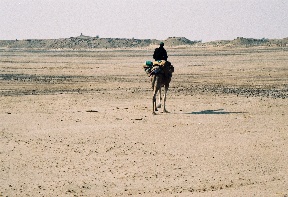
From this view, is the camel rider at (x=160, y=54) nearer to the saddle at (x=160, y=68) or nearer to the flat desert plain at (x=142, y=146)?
the saddle at (x=160, y=68)

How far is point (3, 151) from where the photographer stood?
33.3ft

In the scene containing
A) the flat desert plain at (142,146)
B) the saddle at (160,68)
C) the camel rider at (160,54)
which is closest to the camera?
the flat desert plain at (142,146)

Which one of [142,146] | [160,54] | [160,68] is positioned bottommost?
[142,146]

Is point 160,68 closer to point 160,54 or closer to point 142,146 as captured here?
point 160,54

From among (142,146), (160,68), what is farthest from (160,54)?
(142,146)

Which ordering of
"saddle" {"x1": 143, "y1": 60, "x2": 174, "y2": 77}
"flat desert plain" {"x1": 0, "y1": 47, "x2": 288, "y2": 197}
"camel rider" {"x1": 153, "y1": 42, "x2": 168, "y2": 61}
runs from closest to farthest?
"flat desert plain" {"x1": 0, "y1": 47, "x2": 288, "y2": 197} < "saddle" {"x1": 143, "y1": 60, "x2": 174, "y2": 77} < "camel rider" {"x1": 153, "y1": 42, "x2": 168, "y2": 61}

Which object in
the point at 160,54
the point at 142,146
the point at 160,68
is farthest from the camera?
the point at 160,54

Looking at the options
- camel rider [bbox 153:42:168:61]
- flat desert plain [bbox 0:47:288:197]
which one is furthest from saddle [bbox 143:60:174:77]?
flat desert plain [bbox 0:47:288:197]

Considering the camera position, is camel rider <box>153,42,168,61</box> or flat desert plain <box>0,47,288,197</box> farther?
camel rider <box>153,42,168,61</box>

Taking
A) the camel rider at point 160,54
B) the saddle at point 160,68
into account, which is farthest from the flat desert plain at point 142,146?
the camel rider at point 160,54

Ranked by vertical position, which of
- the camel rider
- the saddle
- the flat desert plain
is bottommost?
the flat desert plain

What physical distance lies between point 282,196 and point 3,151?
23.2ft

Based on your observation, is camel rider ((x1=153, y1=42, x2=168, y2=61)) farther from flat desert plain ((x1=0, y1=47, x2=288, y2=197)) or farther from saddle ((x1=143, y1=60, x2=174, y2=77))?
flat desert plain ((x1=0, y1=47, x2=288, y2=197))

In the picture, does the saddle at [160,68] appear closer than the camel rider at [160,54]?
Yes
